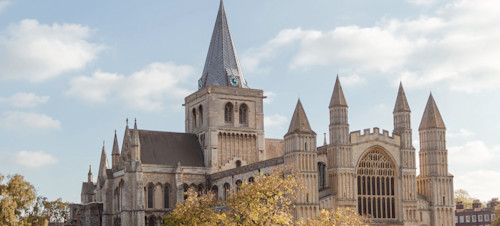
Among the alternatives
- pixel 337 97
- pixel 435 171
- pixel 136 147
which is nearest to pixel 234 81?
pixel 136 147

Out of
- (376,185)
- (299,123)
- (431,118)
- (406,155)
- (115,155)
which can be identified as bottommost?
(376,185)

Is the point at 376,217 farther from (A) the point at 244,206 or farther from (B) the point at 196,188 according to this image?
(A) the point at 244,206

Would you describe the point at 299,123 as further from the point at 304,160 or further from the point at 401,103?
the point at 401,103

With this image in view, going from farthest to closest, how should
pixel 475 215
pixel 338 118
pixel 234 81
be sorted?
pixel 475 215 → pixel 234 81 → pixel 338 118

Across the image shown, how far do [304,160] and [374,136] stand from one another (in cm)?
842

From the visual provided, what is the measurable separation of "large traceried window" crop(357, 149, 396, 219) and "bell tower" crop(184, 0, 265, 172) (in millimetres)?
19550

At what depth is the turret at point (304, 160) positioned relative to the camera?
70.9m

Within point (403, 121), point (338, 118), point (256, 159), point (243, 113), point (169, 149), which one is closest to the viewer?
point (338, 118)

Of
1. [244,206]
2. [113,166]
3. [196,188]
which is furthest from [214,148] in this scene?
[244,206]

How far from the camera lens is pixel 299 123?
73250mm

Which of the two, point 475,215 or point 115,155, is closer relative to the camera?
point 115,155

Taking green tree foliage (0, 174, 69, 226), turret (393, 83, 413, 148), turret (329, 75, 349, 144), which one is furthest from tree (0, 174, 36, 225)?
turret (393, 83, 413, 148)

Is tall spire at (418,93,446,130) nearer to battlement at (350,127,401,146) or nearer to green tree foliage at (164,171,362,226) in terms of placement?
battlement at (350,127,401,146)

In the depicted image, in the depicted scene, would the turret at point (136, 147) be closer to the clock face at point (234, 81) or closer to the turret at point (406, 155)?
the clock face at point (234, 81)
